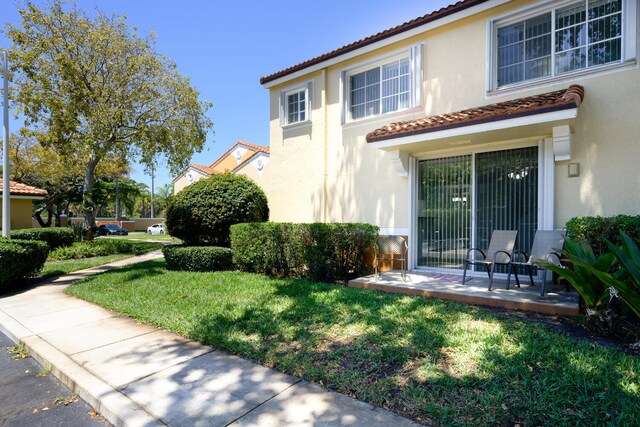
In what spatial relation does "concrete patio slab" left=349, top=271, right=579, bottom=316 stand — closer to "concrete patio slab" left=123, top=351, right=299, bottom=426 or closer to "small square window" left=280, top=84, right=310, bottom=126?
"concrete patio slab" left=123, top=351, right=299, bottom=426

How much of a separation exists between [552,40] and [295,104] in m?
6.86

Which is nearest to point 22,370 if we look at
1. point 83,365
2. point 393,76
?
point 83,365

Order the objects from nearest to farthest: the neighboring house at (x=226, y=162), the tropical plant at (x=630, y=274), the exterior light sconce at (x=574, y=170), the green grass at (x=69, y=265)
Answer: the tropical plant at (x=630, y=274) → the exterior light sconce at (x=574, y=170) → the green grass at (x=69, y=265) → the neighboring house at (x=226, y=162)

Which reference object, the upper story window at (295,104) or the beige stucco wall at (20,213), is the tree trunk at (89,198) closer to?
the beige stucco wall at (20,213)

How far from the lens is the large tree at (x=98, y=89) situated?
12.3 metres

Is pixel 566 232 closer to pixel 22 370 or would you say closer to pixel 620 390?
pixel 620 390

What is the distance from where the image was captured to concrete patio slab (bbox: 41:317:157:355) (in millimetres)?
4676

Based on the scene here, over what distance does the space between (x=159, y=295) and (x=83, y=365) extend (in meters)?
2.88

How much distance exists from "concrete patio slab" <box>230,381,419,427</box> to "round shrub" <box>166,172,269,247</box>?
7227mm

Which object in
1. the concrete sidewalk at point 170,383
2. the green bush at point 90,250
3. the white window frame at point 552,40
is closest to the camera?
the concrete sidewalk at point 170,383

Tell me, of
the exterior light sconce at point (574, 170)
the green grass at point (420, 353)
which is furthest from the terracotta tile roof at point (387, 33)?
the green grass at point (420, 353)

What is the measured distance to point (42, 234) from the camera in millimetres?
14227

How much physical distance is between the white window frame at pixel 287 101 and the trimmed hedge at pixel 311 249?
379 centimetres

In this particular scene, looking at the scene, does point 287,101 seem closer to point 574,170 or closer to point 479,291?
point 574,170
